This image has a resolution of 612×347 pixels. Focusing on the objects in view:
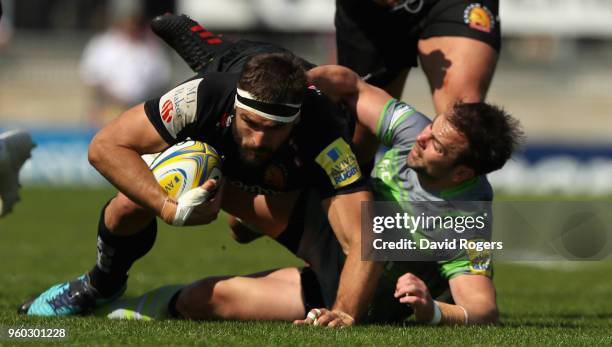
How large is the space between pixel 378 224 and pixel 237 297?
2.83ft

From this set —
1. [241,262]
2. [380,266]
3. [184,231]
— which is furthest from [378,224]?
[184,231]

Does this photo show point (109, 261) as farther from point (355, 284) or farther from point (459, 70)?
point (459, 70)

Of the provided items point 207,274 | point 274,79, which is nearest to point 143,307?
point 274,79

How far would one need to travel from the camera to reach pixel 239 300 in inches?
248

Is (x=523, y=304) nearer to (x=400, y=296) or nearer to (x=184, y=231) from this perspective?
(x=400, y=296)

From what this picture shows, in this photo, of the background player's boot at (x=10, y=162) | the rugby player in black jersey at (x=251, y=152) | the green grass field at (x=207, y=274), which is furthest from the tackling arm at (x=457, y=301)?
the background player's boot at (x=10, y=162)

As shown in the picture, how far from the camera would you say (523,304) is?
7984 millimetres

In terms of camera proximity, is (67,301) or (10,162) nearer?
(67,301)

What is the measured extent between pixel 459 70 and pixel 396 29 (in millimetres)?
742

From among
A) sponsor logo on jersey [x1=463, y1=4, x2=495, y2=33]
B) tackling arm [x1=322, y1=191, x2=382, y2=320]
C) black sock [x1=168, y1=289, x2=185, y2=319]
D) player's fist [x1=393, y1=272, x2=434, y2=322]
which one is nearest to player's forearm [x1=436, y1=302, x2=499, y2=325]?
player's fist [x1=393, y1=272, x2=434, y2=322]

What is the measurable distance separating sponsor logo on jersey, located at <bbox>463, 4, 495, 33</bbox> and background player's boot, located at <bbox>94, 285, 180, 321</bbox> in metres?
2.47

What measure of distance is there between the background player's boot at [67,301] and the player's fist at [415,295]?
1834 millimetres

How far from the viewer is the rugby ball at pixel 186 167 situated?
19.1 feet

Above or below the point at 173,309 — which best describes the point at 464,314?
above
